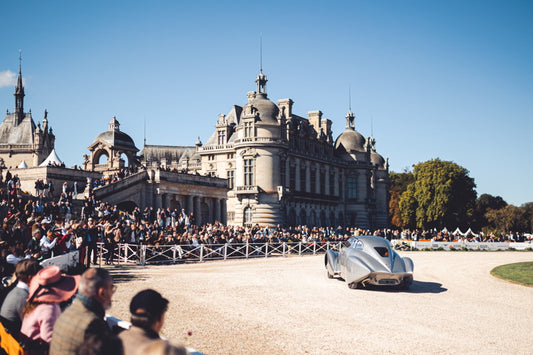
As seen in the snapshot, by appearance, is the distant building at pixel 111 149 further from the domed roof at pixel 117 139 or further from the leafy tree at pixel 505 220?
the leafy tree at pixel 505 220

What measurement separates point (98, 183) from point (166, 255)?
42.9ft

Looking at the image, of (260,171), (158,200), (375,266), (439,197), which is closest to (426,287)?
(375,266)

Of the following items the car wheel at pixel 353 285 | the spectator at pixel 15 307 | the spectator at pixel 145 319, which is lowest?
the car wheel at pixel 353 285

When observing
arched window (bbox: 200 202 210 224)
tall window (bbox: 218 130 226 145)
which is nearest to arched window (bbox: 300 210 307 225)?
tall window (bbox: 218 130 226 145)

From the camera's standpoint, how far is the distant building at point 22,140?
270 feet

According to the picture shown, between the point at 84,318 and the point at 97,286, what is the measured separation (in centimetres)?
32

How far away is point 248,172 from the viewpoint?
54.1m

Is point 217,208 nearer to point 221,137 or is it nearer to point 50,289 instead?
point 221,137

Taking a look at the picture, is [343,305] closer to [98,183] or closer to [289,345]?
[289,345]

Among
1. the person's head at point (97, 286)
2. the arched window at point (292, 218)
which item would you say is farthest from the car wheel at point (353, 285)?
the arched window at point (292, 218)

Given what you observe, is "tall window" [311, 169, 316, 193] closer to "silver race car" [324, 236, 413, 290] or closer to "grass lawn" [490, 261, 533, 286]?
"grass lawn" [490, 261, 533, 286]

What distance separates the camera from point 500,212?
275 feet

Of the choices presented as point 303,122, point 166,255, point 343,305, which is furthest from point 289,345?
point 303,122

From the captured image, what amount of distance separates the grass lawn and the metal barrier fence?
767 cm
